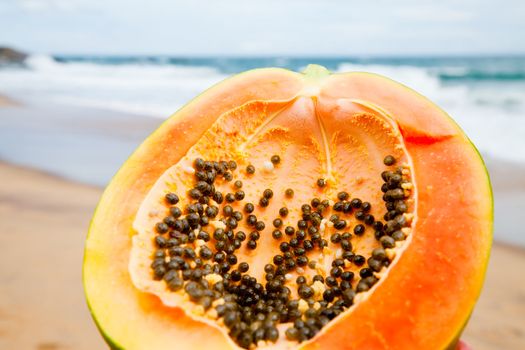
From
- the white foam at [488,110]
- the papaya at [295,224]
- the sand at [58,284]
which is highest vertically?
the white foam at [488,110]

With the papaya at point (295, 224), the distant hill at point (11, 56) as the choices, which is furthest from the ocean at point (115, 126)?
the distant hill at point (11, 56)

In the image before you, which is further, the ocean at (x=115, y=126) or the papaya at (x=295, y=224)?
the ocean at (x=115, y=126)

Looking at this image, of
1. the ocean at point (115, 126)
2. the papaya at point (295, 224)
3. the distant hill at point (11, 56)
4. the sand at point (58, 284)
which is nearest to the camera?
the papaya at point (295, 224)

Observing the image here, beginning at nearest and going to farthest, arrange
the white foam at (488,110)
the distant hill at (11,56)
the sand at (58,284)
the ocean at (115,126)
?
the sand at (58,284)
the ocean at (115,126)
the white foam at (488,110)
the distant hill at (11,56)

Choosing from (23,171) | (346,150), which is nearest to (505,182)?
(346,150)

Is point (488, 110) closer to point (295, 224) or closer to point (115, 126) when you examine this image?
point (115, 126)

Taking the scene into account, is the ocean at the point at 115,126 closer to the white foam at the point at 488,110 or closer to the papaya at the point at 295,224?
the white foam at the point at 488,110

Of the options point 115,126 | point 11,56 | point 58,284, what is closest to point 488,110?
point 115,126
